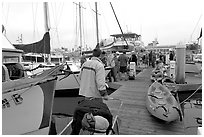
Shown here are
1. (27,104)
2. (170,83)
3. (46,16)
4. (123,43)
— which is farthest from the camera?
(123,43)

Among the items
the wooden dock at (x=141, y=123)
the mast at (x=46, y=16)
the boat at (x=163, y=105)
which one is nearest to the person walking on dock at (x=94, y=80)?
the wooden dock at (x=141, y=123)

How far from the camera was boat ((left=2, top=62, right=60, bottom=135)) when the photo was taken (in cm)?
299

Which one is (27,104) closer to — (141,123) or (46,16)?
(141,123)

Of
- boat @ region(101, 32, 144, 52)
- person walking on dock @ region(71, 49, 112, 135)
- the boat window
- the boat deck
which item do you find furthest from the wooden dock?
boat @ region(101, 32, 144, 52)

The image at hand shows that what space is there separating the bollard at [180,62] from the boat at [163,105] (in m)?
2.68

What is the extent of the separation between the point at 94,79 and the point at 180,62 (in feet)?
17.4

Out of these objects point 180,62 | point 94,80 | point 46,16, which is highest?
point 46,16

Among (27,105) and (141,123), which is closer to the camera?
(27,105)

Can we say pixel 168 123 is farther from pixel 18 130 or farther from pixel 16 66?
pixel 16 66

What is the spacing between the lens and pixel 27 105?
127 inches

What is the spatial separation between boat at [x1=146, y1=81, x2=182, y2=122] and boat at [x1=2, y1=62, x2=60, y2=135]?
8.52 feet

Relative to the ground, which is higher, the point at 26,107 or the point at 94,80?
the point at 94,80

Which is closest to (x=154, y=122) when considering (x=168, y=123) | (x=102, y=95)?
(x=168, y=123)

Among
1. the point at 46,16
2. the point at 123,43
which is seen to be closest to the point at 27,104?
the point at 46,16
